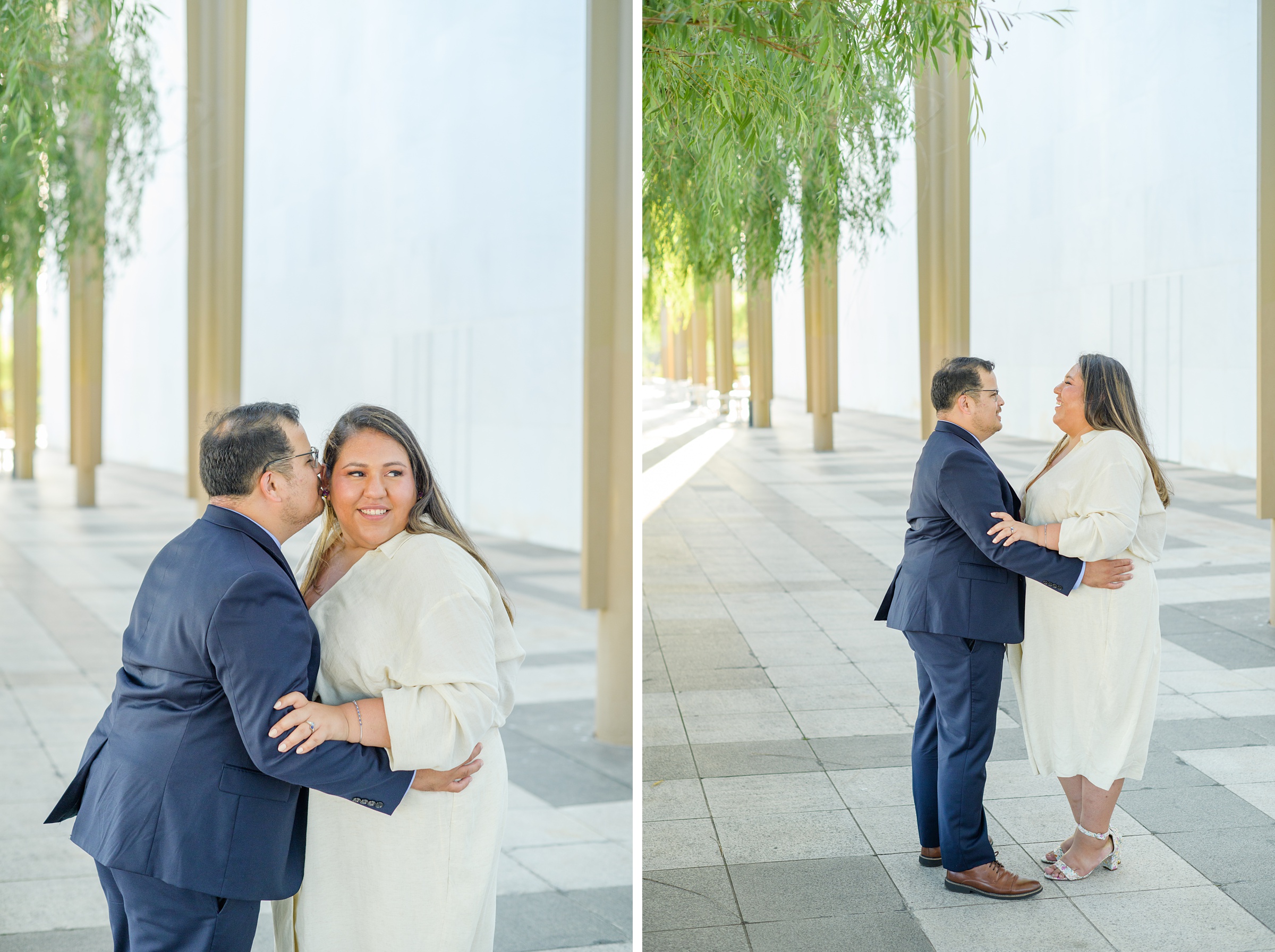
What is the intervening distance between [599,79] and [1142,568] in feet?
13.8

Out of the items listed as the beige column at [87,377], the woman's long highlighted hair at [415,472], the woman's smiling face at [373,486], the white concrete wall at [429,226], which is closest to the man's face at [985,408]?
the woman's long highlighted hair at [415,472]

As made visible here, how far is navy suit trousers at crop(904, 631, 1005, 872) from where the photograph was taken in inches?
122

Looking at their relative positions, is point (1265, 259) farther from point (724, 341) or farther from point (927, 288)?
point (724, 341)

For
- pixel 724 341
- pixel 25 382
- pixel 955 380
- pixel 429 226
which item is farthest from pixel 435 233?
pixel 955 380

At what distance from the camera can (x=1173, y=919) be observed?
2992 mm

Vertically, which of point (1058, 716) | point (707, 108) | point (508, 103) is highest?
point (508, 103)

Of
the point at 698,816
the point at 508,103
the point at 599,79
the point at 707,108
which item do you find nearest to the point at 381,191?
the point at 508,103

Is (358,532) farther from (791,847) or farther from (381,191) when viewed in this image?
(381,191)

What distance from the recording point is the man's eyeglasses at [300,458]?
2.41 m

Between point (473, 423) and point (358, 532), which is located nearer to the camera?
point (358, 532)

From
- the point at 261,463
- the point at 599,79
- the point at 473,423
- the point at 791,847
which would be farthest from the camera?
the point at 473,423

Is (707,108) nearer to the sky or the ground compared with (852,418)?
nearer to the sky

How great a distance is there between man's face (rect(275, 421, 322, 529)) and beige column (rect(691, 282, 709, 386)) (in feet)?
4.90

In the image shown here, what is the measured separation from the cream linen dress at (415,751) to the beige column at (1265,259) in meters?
2.12
